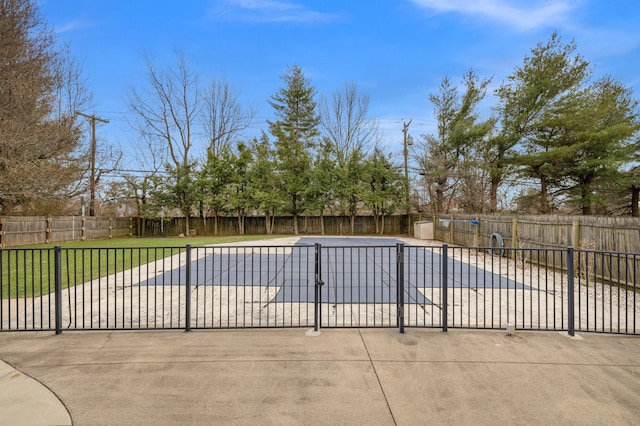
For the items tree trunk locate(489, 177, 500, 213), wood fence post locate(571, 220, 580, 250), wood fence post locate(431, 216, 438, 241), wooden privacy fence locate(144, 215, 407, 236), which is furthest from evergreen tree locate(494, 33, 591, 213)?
wood fence post locate(571, 220, 580, 250)

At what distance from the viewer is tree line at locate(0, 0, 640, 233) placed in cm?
1377

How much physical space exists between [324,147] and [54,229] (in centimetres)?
1809

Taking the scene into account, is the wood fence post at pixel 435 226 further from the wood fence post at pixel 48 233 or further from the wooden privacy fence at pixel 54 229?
the wood fence post at pixel 48 233

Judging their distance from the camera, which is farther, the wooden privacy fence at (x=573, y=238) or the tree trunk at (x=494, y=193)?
the tree trunk at (x=494, y=193)

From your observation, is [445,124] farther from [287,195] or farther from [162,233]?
[162,233]

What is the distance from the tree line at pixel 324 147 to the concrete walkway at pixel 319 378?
1276 centimetres

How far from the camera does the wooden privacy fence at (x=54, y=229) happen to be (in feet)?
51.2

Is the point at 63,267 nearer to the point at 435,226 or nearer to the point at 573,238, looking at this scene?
the point at 573,238

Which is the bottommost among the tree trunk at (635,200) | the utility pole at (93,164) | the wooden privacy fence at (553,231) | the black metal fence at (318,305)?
Answer: the black metal fence at (318,305)

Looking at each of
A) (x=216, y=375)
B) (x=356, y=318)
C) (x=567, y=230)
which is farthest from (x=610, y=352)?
(x=567, y=230)

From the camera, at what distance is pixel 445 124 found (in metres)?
23.3

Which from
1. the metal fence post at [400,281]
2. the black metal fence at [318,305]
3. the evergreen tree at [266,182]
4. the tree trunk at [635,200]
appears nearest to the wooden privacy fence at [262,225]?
the evergreen tree at [266,182]

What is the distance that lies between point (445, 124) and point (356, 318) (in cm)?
2208

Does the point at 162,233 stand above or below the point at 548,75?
below
